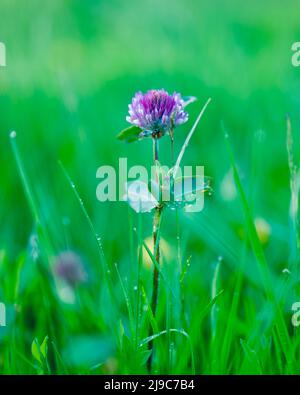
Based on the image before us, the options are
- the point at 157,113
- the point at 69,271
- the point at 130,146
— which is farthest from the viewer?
the point at 130,146

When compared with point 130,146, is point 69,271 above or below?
below

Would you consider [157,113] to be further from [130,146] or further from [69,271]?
[130,146]

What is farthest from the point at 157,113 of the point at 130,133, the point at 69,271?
the point at 69,271

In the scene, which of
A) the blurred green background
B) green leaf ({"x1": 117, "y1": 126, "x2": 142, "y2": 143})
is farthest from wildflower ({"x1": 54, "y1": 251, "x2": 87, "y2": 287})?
green leaf ({"x1": 117, "y1": 126, "x2": 142, "y2": 143})

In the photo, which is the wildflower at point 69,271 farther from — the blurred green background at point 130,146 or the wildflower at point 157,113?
the wildflower at point 157,113

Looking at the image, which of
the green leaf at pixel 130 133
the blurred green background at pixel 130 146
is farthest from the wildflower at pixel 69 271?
the green leaf at pixel 130 133

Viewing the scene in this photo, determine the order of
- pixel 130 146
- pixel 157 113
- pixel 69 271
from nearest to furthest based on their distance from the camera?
pixel 157 113 < pixel 69 271 < pixel 130 146

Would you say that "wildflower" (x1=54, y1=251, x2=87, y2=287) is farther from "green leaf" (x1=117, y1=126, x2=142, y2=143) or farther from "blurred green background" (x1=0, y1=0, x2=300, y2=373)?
"green leaf" (x1=117, y1=126, x2=142, y2=143)
